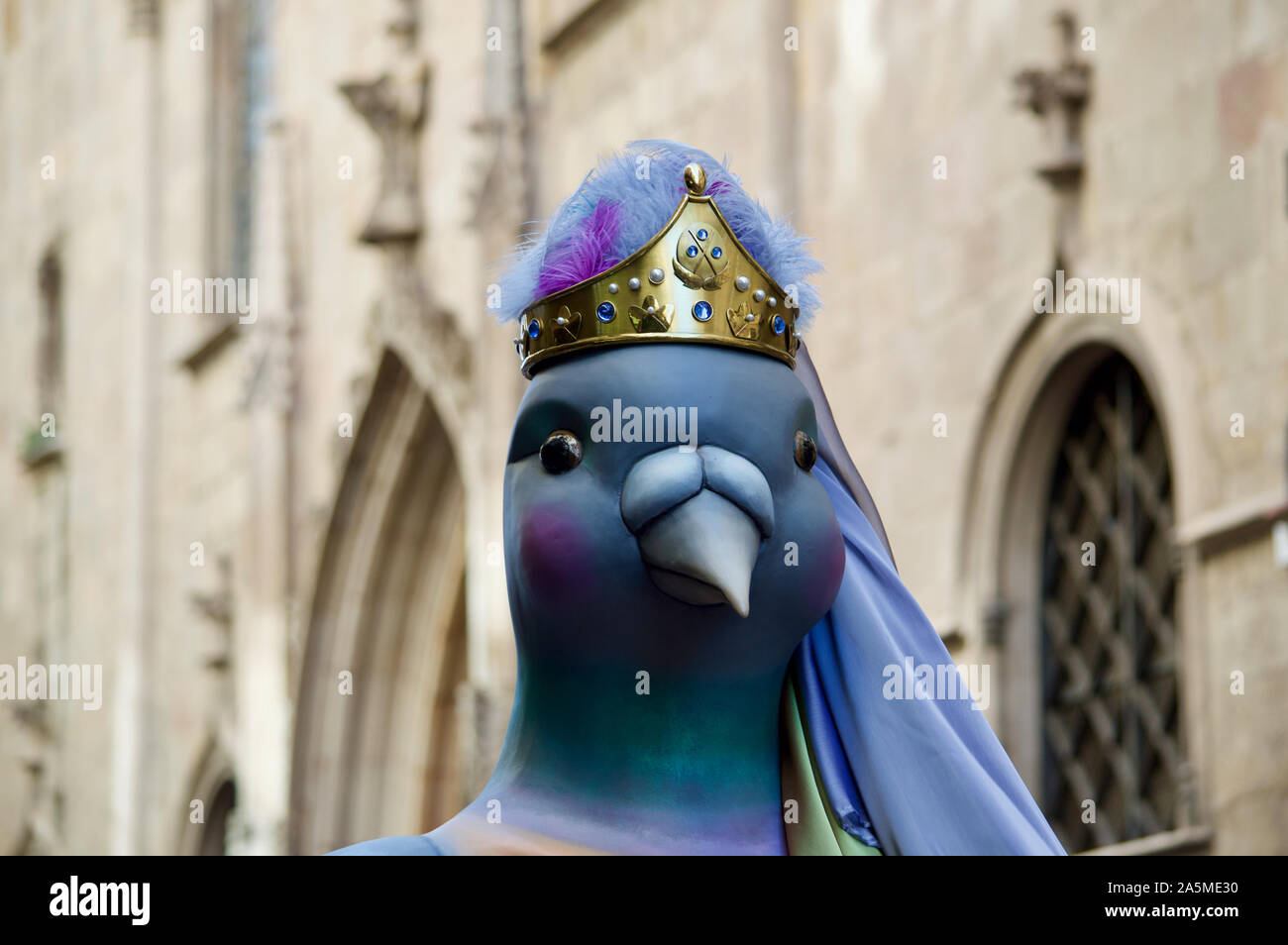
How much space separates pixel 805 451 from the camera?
8.91 ft

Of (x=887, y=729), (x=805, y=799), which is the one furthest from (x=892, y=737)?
(x=805, y=799)

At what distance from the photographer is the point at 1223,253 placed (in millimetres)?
7887

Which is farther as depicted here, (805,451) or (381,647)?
(381,647)

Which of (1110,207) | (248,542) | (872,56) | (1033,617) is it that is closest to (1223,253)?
(1110,207)

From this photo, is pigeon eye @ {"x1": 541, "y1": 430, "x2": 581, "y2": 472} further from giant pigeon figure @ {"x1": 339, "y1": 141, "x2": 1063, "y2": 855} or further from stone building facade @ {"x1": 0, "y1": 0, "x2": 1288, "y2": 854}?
stone building facade @ {"x1": 0, "y1": 0, "x2": 1288, "y2": 854}

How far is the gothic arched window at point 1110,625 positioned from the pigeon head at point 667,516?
5.77 metres

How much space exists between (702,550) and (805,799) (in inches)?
12.9

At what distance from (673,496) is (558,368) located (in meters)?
0.23

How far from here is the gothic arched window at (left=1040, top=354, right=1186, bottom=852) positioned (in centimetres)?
841

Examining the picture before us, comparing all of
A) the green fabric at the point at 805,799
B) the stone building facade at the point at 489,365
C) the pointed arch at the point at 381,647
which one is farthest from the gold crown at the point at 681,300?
the pointed arch at the point at 381,647

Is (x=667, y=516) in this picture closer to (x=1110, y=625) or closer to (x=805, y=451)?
(x=805, y=451)

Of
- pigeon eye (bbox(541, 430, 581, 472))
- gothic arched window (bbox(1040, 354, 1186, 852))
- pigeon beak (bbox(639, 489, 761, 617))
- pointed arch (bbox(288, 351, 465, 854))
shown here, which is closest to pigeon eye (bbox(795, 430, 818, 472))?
pigeon beak (bbox(639, 489, 761, 617))
